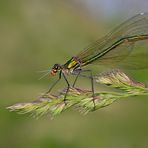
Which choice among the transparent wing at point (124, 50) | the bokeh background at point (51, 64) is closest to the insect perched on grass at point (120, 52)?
the transparent wing at point (124, 50)

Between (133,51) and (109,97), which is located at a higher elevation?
(133,51)

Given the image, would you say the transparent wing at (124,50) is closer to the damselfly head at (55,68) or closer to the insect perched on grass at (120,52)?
the insect perched on grass at (120,52)

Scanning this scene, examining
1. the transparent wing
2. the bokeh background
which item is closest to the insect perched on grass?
the transparent wing

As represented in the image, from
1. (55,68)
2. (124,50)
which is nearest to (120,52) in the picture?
(124,50)

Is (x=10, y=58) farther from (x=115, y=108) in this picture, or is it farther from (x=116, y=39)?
(x=116, y=39)

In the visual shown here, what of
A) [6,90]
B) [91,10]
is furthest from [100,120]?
[91,10]

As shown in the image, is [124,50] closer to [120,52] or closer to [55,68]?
[120,52]
